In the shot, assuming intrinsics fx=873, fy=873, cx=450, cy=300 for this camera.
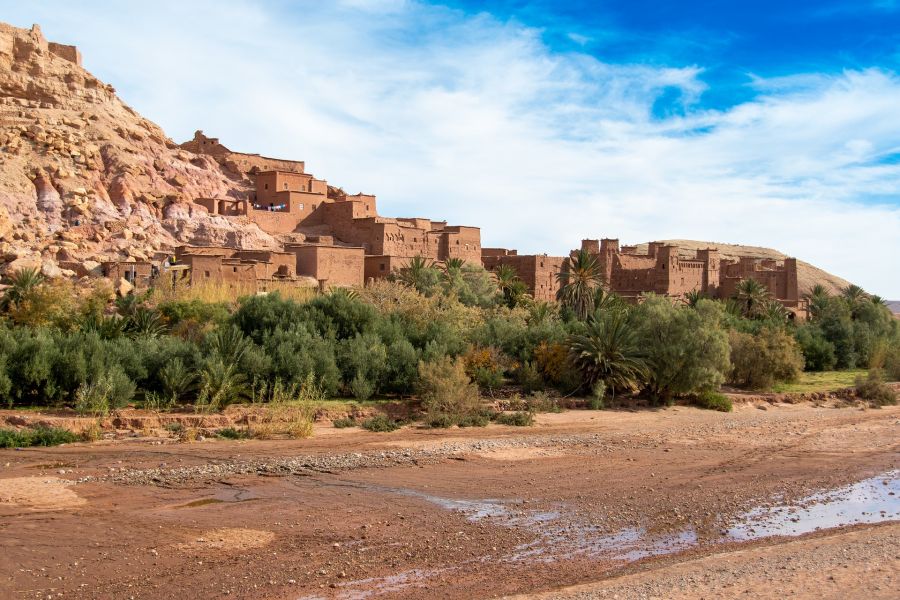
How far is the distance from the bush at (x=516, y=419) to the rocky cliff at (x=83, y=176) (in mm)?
19547

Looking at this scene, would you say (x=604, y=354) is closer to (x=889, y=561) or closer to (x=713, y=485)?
(x=713, y=485)

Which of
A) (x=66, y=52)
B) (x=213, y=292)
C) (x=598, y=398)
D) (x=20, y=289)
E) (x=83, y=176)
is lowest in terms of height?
(x=598, y=398)

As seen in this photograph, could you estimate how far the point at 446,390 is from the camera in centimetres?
2028

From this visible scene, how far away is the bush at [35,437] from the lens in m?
15.1

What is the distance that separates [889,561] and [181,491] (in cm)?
932

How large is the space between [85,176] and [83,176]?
85 millimetres

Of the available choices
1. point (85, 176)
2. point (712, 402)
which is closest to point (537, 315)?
point (712, 402)

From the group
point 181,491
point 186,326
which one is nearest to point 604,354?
point 186,326

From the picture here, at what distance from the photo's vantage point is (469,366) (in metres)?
23.2

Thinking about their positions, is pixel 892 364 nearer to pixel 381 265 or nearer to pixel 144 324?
pixel 381 265

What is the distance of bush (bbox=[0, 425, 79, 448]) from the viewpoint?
593 inches

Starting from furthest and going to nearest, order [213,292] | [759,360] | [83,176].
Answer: [83,176] < [213,292] < [759,360]

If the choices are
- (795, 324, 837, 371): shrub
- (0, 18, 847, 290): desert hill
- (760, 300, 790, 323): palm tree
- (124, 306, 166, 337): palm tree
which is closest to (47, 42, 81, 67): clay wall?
(0, 18, 847, 290): desert hill

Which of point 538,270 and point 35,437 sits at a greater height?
point 538,270
